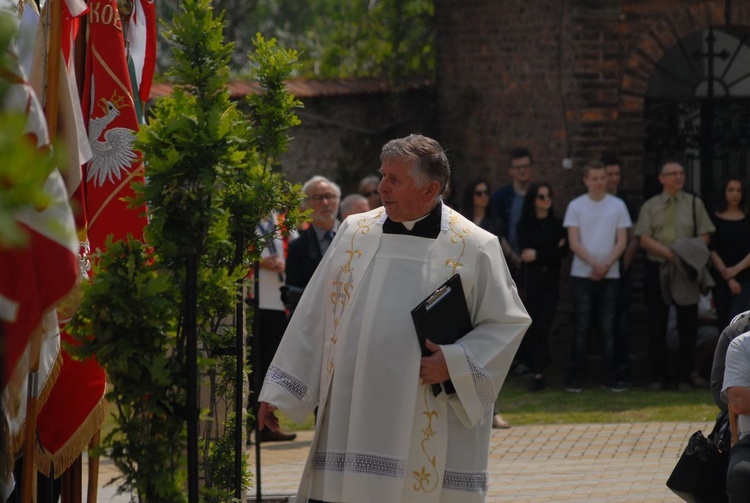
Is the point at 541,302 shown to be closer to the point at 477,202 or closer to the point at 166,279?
the point at 477,202

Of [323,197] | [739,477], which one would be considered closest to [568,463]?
[323,197]

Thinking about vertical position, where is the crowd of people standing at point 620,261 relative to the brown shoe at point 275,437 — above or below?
above

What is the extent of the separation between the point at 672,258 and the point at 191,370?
28.9 ft

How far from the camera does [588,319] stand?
1222 cm

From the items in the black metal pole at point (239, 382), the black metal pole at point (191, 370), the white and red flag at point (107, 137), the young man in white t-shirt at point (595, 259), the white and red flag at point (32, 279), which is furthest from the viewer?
the young man in white t-shirt at point (595, 259)

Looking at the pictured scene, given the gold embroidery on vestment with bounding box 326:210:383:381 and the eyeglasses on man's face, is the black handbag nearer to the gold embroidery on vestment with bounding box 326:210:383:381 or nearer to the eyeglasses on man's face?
the gold embroidery on vestment with bounding box 326:210:383:381

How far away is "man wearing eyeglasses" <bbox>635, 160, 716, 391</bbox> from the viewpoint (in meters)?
12.0

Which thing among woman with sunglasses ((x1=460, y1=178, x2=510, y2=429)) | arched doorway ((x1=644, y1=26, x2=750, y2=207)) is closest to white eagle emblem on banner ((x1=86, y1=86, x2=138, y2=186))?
woman with sunglasses ((x1=460, y1=178, x2=510, y2=429))

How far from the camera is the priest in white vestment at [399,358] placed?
4.93 meters

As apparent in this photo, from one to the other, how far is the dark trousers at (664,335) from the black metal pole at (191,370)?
892cm

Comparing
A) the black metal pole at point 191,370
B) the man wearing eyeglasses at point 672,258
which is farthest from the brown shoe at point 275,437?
the black metal pole at point 191,370

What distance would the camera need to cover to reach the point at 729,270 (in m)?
11.9

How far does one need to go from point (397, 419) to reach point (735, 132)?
983 centimetres

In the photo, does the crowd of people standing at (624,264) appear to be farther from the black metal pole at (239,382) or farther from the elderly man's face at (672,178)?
the black metal pole at (239,382)
